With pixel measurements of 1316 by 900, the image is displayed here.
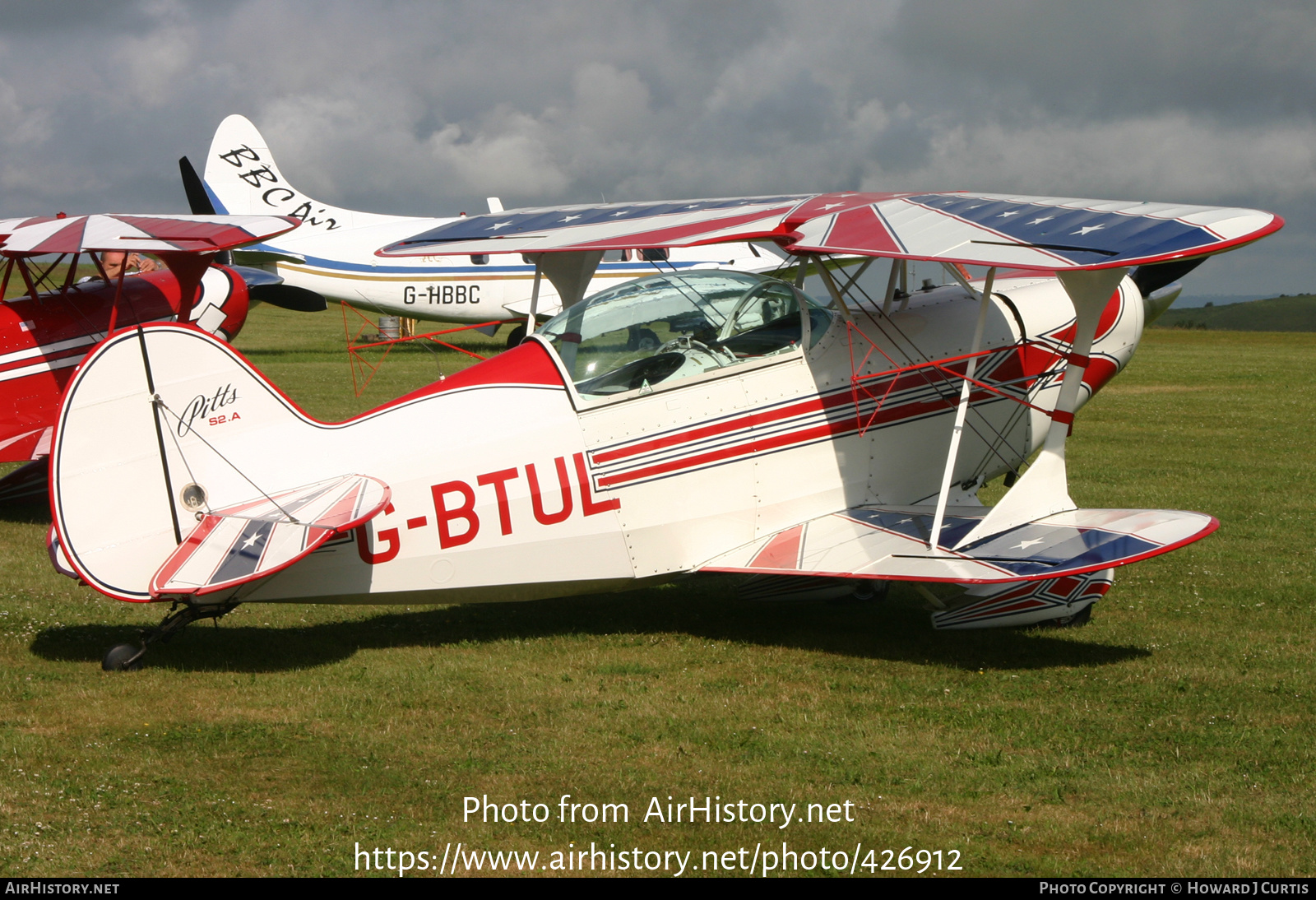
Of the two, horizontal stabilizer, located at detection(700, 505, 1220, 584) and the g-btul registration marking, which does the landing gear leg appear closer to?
the g-btul registration marking

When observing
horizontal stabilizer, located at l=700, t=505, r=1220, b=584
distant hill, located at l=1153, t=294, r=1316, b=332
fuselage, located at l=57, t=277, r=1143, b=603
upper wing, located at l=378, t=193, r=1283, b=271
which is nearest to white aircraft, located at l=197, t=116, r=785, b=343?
upper wing, located at l=378, t=193, r=1283, b=271

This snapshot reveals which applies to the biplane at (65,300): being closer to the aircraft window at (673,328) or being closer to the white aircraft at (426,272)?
the aircraft window at (673,328)

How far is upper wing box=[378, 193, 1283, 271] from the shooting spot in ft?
18.0

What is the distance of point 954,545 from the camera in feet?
20.2

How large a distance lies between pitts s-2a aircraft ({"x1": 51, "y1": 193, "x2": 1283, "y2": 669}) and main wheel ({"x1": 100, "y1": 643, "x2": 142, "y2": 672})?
0.02 metres

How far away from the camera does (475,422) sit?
19.8 feet

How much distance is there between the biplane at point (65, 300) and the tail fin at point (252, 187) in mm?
16175

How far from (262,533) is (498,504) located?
1.19 metres

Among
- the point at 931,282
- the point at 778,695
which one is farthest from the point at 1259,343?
the point at 778,695

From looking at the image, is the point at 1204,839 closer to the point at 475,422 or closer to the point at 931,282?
the point at 475,422

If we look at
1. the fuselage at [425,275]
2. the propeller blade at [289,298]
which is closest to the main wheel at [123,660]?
the propeller blade at [289,298]

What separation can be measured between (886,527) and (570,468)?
1.82 m

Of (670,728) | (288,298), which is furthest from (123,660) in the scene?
(288,298)

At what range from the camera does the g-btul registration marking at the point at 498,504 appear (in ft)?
19.1
